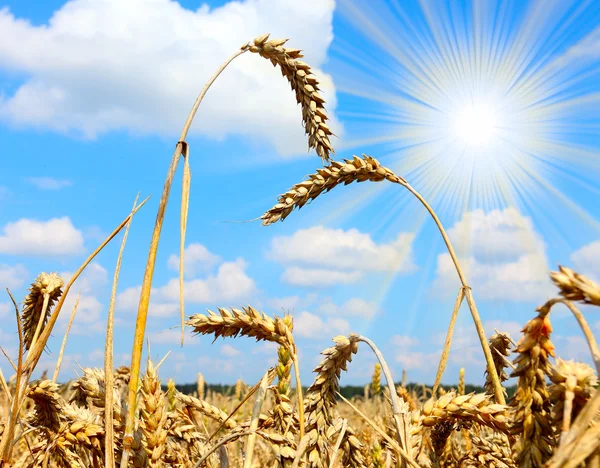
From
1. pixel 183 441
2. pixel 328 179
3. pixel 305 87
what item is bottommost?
pixel 183 441

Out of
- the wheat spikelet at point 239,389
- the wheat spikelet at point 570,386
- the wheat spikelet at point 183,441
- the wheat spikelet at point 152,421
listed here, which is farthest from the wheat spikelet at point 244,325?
the wheat spikelet at point 239,389

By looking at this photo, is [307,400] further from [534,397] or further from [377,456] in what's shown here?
[534,397]

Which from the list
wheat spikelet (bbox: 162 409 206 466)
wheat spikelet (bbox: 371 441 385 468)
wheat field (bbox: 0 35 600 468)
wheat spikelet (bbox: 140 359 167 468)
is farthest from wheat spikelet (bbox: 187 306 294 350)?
wheat spikelet (bbox: 162 409 206 466)

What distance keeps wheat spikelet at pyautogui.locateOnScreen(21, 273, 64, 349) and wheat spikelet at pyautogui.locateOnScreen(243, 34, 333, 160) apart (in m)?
1.20

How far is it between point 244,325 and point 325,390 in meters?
0.31

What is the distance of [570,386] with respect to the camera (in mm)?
1124

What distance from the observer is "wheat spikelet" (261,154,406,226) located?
2.30 meters

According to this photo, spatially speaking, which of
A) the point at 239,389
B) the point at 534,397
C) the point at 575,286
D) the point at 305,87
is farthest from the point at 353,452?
the point at 239,389

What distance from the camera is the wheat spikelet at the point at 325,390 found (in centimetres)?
166

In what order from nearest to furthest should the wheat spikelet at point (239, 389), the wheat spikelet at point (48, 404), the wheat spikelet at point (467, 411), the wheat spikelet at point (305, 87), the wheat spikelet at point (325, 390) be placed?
the wheat spikelet at point (467, 411) < the wheat spikelet at point (325, 390) < the wheat spikelet at point (48, 404) < the wheat spikelet at point (305, 87) < the wheat spikelet at point (239, 389)

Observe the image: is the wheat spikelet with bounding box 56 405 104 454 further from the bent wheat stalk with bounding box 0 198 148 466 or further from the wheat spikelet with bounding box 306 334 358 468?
the wheat spikelet with bounding box 306 334 358 468

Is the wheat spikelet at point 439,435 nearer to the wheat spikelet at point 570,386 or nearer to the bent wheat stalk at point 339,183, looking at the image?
the bent wheat stalk at point 339,183

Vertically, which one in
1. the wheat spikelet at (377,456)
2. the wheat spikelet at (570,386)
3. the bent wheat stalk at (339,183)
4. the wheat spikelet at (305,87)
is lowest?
the wheat spikelet at (377,456)

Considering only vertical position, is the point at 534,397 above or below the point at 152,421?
above
